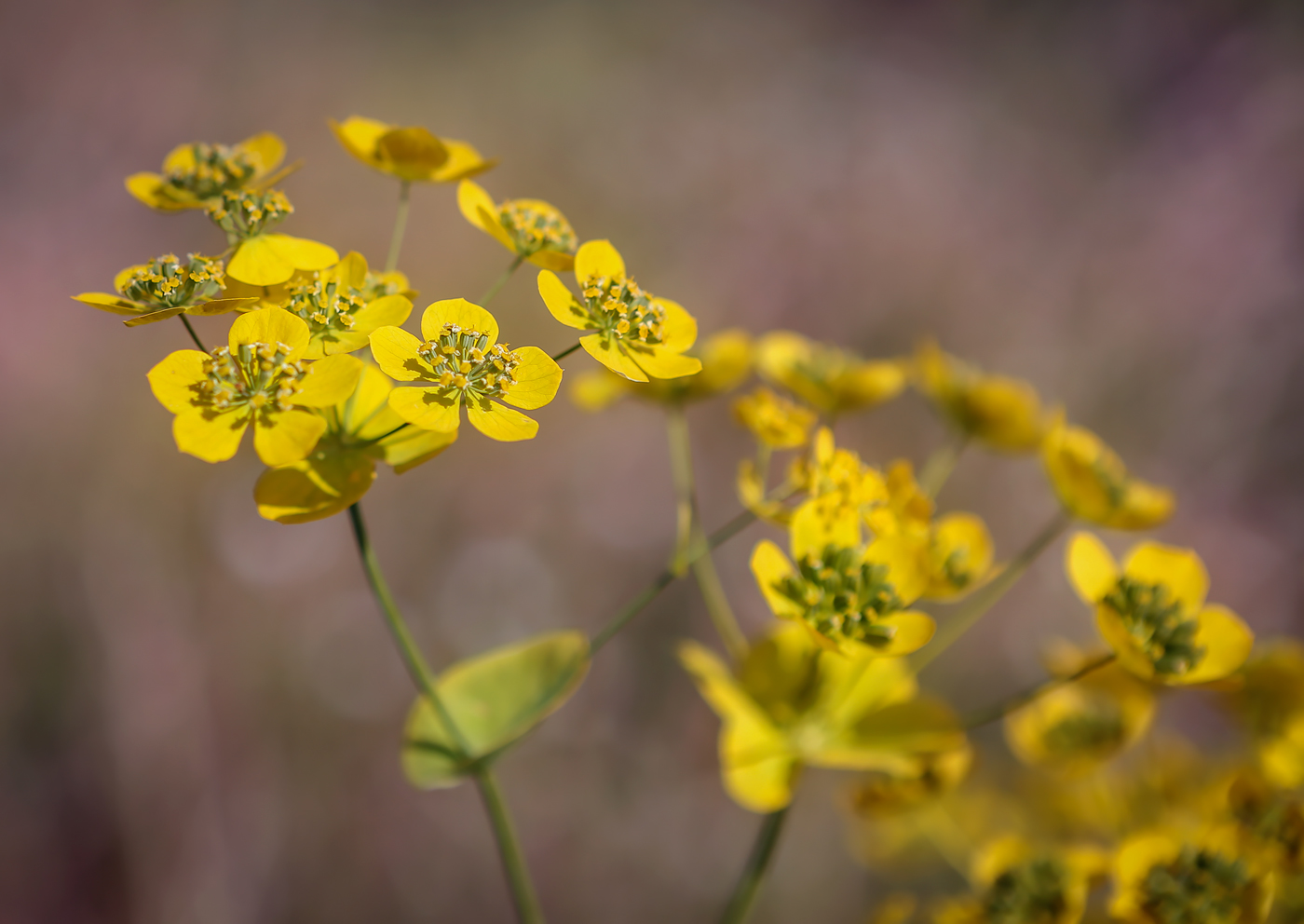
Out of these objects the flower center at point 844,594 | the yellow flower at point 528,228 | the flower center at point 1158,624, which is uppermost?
the yellow flower at point 528,228

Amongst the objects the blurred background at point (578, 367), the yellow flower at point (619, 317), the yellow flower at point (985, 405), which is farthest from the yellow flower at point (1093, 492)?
the blurred background at point (578, 367)

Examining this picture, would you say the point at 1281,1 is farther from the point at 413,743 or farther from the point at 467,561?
the point at 413,743

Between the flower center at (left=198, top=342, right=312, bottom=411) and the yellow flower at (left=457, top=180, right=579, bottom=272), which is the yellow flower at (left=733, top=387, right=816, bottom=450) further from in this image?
the flower center at (left=198, top=342, right=312, bottom=411)

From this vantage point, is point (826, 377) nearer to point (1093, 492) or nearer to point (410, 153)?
point (1093, 492)

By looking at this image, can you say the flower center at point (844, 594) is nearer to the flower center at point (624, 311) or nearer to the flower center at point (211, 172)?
the flower center at point (624, 311)

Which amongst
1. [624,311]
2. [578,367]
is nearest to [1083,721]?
[624,311]

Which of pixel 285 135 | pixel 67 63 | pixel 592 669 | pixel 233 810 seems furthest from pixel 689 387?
pixel 67 63
